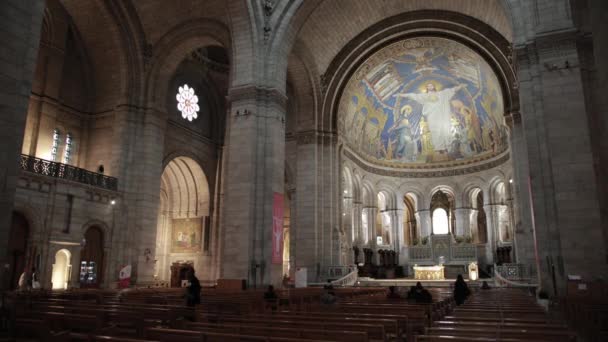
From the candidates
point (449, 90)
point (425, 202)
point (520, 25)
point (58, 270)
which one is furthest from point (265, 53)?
point (425, 202)

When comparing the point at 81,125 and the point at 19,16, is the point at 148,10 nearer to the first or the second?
the point at 81,125

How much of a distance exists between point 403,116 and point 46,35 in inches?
999

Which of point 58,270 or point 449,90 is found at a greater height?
point 449,90

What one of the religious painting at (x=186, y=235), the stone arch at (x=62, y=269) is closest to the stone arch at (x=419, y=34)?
the religious painting at (x=186, y=235)

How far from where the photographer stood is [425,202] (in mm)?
38094

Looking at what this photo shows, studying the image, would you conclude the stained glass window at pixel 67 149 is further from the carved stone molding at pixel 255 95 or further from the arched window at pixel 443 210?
the arched window at pixel 443 210

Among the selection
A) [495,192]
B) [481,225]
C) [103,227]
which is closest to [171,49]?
[103,227]

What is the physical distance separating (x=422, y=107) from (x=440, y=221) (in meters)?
10.7

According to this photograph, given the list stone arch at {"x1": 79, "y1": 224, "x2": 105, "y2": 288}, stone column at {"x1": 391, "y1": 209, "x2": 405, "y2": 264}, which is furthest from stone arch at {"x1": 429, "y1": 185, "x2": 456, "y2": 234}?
stone arch at {"x1": 79, "y1": 224, "x2": 105, "y2": 288}

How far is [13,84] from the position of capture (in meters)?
8.46

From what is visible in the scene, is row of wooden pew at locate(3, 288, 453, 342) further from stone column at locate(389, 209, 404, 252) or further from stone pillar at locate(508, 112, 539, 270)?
stone column at locate(389, 209, 404, 252)

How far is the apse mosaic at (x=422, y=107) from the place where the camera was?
29.8 metres

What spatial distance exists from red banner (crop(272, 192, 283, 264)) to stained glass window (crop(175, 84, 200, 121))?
38.6ft

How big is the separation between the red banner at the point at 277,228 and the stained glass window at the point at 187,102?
38.6 ft
